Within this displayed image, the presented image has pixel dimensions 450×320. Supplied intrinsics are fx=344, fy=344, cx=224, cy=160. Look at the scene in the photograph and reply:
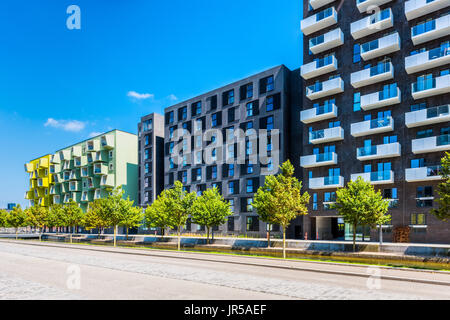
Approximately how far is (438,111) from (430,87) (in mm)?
2816

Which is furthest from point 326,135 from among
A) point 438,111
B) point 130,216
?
point 130,216

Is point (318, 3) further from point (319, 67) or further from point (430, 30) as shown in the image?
point (430, 30)

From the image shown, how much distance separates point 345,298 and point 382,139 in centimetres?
3221

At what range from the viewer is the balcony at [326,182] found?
40875mm

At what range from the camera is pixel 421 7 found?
119ft

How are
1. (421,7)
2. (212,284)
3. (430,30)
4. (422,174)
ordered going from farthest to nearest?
(421,7), (430,30), (422,174), (212,284)

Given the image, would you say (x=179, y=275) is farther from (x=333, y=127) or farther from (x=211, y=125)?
(x=211, y=125)

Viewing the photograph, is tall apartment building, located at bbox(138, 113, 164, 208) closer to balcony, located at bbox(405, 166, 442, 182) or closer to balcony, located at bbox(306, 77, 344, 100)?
balcony, located at bbox(306, 77, 344, 100)

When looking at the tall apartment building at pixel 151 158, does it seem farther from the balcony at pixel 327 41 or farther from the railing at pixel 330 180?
the railing at pixel 330 180

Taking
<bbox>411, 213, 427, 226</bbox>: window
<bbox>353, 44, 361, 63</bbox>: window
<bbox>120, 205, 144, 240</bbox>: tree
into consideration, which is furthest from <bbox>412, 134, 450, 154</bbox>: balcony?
<bbox>120, 205, 144, 240</bbox>: tree

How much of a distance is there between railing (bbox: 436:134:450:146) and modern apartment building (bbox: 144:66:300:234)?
2040cm
